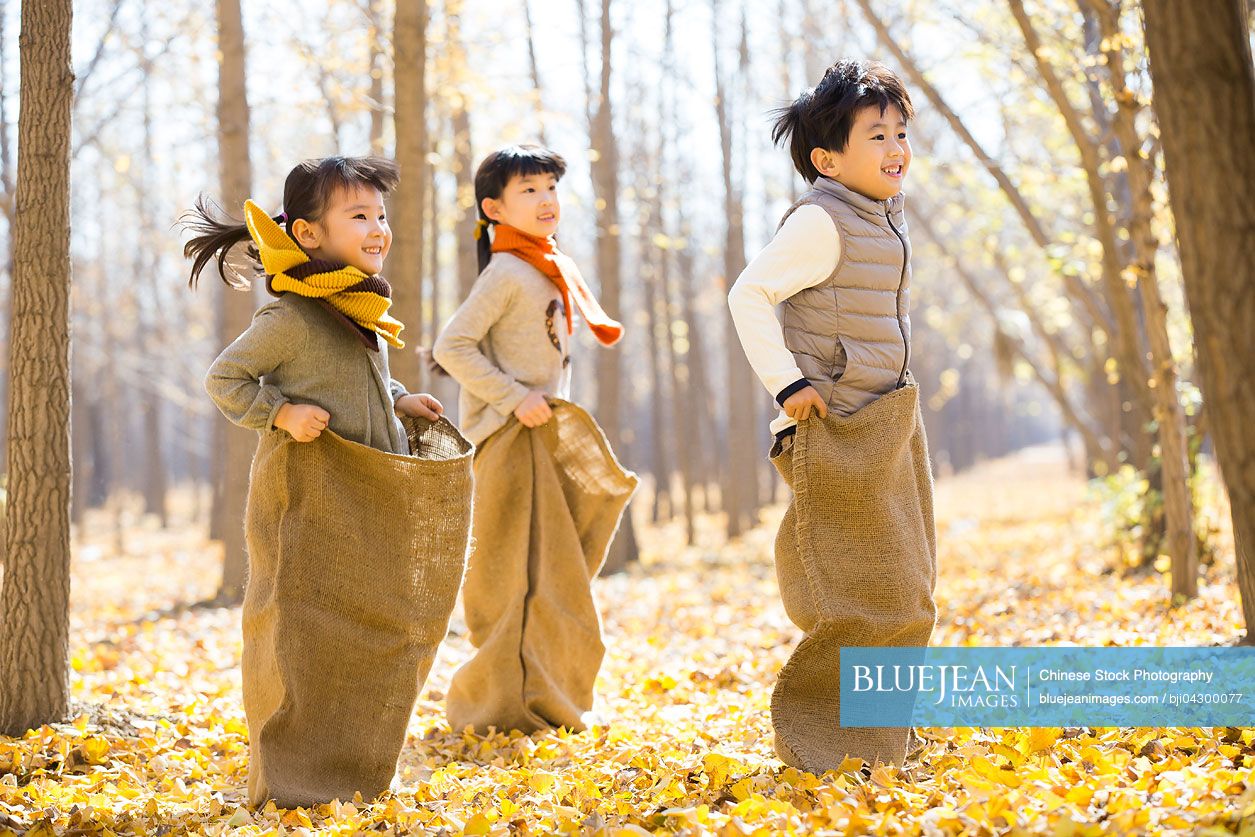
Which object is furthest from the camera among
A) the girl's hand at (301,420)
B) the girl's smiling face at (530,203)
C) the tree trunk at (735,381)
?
the tree trunk at (735,381)

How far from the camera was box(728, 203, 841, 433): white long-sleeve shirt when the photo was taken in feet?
11.2

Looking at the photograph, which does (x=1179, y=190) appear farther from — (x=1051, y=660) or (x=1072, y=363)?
(x=1072, y=363)

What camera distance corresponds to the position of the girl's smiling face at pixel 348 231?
141 inches

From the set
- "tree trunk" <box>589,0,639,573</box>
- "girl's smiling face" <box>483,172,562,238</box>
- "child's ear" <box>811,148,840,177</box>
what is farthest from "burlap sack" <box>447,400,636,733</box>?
"tree trunk" <box>589,0,639,573</box>

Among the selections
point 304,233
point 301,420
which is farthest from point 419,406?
point 304,233

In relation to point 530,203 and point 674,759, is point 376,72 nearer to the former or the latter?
point 530,203

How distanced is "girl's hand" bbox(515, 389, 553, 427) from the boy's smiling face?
59.3 inches

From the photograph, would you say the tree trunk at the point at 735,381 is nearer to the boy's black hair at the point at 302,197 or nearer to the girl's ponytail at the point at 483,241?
the girl's ponytail at the point at 483,241

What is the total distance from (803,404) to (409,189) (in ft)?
12.9

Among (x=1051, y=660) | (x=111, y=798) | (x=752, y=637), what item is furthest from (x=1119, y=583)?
(x=111, y=798)

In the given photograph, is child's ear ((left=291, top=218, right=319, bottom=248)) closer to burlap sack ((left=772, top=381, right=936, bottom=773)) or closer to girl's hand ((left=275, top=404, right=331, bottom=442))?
girl's hand ((left=275, top=404, right=331, bottom=442))

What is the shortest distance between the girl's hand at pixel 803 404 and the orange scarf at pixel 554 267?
1.33 metres

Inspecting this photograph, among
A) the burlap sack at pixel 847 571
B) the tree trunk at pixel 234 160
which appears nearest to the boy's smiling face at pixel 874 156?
the burlap sack at pixel 847 571

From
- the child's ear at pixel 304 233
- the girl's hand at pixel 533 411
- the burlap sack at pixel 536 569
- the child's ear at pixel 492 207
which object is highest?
the child's ear at pixel 492 207
